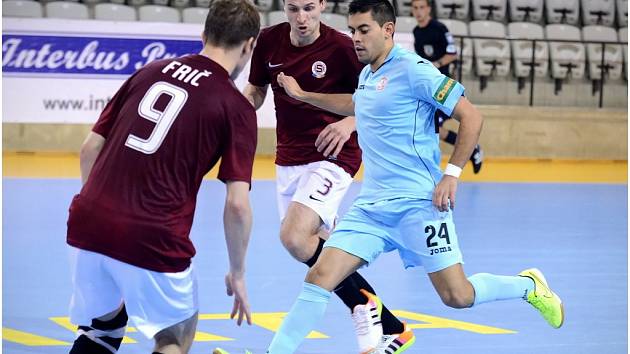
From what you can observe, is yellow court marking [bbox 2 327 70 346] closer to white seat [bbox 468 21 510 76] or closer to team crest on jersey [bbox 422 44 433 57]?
team crest on jersey [bbox 422 44 433 57]

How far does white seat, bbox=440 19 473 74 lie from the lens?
1878 cm

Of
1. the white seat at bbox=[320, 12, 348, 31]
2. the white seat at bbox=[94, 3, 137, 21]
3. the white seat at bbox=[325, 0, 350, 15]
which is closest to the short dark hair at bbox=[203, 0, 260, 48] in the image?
the white seat at bbox=[94, 3, 137, 21]

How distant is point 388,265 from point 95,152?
192 inches

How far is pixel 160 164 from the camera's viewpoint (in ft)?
12.8

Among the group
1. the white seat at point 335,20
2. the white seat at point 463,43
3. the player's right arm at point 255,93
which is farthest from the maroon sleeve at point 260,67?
the white seat at point 463,43

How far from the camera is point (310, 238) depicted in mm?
6055

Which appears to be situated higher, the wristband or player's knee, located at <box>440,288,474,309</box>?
the wristband

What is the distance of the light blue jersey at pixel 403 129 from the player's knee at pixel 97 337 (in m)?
1.46

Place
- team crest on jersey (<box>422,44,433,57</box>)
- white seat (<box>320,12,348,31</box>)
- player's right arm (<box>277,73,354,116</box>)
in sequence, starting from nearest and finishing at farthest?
player's right arm (<box>277,73,354,116</box>)
team crest on jersey (<box>422,44,433,57</box>)
white seat (<box>320,12,348,31</box>)

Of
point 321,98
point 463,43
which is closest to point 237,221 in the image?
point 321,98

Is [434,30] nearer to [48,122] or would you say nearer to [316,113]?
Answer: [48,122]

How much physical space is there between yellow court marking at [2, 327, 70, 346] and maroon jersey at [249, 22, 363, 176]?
152 centimetres

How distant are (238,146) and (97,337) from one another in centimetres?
84

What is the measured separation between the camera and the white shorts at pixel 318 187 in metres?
6.16
